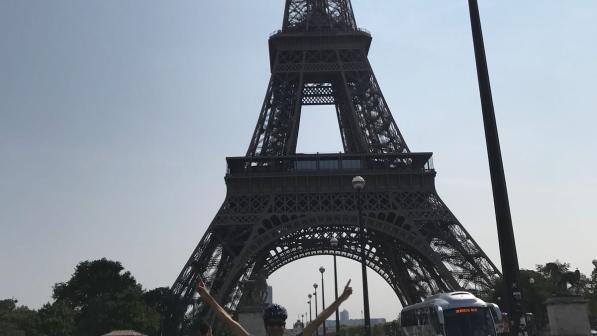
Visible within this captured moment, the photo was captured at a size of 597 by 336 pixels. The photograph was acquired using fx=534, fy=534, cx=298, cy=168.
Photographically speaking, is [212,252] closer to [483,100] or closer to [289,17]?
[289,17]

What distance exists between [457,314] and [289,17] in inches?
1833

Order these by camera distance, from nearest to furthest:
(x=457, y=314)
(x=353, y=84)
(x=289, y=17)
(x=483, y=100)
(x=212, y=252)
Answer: (x=483, y=100) → (x=457, y=314) → (x=212, y=252) → (x=353, y=84) → (x=289, y=17)

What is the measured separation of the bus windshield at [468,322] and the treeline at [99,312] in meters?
30.6

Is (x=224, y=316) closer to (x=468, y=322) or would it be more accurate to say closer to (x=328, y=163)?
(x=468, y=322)

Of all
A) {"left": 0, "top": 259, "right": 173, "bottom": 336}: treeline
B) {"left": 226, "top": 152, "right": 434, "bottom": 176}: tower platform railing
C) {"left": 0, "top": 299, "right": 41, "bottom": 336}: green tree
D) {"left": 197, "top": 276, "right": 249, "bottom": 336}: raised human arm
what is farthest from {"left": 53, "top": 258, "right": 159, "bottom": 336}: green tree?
{"left": 197, "top": 276, "right": 249, "bottom": 336}: raised human arm

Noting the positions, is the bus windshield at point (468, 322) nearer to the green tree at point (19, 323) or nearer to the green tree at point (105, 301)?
the green tree at point (105, 301)

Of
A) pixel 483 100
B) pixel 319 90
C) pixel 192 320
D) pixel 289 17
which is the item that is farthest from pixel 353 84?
pixel 483 100

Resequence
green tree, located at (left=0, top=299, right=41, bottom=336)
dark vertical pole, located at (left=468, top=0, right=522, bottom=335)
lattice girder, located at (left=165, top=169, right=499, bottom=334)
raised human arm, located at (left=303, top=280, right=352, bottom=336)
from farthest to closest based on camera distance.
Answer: green tree, located at (left=0, top=299, right=41, bottom=336) → lattice girder, located at (left=165, top=169, right=499, bottom=334) → dark vertical pole, located at (left=468, top=0, right=522, bottom=335) → raised human arm, located at (left=303, top=280, right=352, bottom=336)

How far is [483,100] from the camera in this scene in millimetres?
11859

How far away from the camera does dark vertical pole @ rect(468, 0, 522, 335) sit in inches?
408

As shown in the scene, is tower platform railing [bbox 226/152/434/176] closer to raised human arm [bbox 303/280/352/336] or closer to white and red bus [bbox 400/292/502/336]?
white and red bus [bbox 400/292/502/336]

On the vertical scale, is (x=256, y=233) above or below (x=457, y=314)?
above

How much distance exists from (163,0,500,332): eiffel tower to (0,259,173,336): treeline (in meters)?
7.97

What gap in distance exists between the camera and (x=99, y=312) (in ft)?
197
